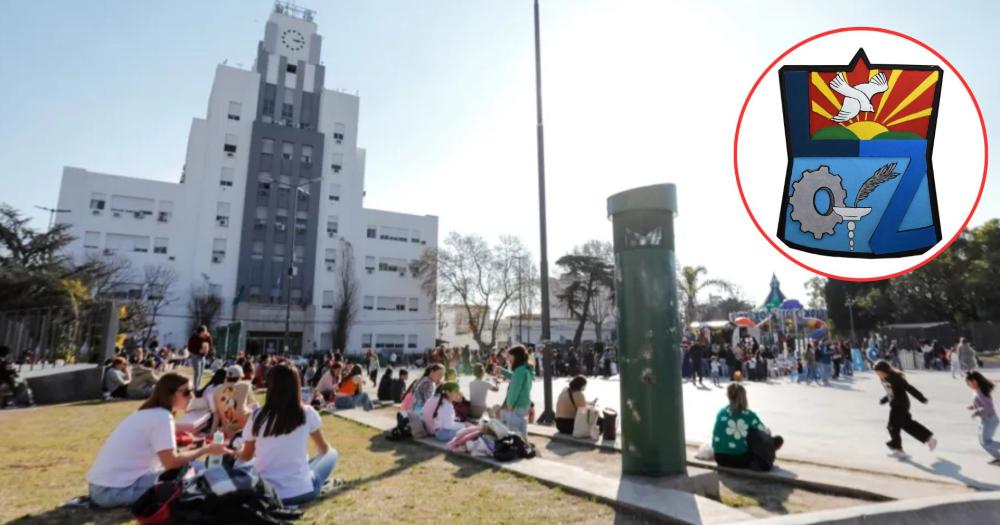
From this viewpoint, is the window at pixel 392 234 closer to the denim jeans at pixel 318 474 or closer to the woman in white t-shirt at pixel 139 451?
the denim jeans at pixel 318 474

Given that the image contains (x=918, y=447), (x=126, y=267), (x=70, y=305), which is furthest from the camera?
(x=126, y=267)

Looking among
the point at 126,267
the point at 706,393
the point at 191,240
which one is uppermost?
the point at 191,240

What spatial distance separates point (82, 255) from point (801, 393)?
52.1 meters

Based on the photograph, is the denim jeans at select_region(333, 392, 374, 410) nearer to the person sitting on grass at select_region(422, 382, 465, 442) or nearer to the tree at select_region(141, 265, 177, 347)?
the person sitting on grass at select_region(422, 382, 465, 442)

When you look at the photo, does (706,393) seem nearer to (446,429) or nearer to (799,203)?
(446,429)

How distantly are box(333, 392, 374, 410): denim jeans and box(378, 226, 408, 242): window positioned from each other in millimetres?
42473

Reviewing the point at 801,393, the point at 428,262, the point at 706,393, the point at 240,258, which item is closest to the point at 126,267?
the point at 240,258

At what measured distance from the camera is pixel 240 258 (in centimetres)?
4797

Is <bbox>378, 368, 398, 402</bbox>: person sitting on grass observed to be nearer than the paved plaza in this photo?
No

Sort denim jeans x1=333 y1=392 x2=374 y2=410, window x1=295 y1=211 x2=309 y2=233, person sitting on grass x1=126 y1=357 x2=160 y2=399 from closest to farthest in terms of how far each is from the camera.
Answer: denim jeans x1=333 y1=392 x2=374 y2=410 < person sitting on grass x1=126 y1=357 x2=160 y2=399 < window x1=295 y1=211 x2=309 y2=233

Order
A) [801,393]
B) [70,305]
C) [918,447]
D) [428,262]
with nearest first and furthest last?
[918,447], [70,305], [801,393], [428,262]

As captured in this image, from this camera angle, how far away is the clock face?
55.0m

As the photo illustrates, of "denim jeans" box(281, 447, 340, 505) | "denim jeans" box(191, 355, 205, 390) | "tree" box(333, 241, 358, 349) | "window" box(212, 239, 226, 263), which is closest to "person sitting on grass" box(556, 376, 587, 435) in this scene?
"denim jeans" box(281, 447, 340, 505)

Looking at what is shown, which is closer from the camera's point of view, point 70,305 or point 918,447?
point 918,447
